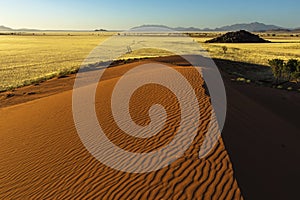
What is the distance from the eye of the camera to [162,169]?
253 inches

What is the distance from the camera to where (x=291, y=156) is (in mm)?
7984

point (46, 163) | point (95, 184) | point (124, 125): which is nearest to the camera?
point (95, 184)

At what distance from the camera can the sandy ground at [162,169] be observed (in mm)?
5914

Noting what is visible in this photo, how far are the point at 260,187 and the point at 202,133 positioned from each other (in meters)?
2.22

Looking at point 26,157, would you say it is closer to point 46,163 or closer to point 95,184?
point 46,163

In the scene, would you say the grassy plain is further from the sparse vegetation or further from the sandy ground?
the sandy ground

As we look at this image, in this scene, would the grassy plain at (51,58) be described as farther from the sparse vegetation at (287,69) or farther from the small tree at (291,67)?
the small tree at (291,67)

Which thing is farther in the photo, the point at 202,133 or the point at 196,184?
the point at 202,133

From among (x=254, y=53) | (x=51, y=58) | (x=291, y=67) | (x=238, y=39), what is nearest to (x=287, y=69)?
(x=291, y=67)

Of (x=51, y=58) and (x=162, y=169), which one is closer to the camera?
(x=162, y=169)

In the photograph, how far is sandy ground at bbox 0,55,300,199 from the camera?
233 inches

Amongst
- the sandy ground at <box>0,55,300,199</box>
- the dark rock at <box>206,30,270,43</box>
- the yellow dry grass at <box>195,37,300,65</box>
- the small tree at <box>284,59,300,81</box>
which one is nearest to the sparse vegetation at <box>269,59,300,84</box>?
the small tree at <box>284,59,300,81</box>

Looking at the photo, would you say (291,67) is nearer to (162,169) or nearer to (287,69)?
(287,69)

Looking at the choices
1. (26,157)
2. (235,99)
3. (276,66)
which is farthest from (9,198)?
(276,66)
